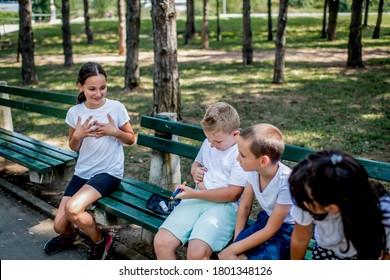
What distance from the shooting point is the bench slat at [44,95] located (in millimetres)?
4698

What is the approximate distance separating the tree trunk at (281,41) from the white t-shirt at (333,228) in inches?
332

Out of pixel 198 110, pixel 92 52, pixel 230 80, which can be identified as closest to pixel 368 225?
pixel 198 110

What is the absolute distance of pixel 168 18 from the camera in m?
6.34

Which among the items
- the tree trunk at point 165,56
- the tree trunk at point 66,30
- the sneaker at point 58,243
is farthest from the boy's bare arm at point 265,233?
the tree trunk at point 66,30

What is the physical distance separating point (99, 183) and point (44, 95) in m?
2.17

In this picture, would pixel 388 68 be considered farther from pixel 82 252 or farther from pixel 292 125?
pixel 82 252

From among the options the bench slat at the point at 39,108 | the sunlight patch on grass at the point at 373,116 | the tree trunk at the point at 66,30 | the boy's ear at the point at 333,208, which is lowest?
the sunlight patch on grass at the point at 373,116

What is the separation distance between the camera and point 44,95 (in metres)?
5.15

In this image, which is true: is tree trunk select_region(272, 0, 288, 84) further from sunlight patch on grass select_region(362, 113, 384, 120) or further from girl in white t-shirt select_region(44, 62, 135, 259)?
girl in white t-shirt select_region(44, 62, 135, 259)

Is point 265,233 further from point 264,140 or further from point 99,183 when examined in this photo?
point 99,183

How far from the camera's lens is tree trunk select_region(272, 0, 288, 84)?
995 cm

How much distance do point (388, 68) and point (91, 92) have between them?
10.7 metres

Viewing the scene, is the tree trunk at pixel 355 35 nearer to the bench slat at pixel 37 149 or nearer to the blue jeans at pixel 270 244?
the bench slat at pixel 37 149

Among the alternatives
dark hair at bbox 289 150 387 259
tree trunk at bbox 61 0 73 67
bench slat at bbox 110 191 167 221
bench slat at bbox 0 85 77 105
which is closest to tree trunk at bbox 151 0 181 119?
bench slat at bbox 0 85 77 105
